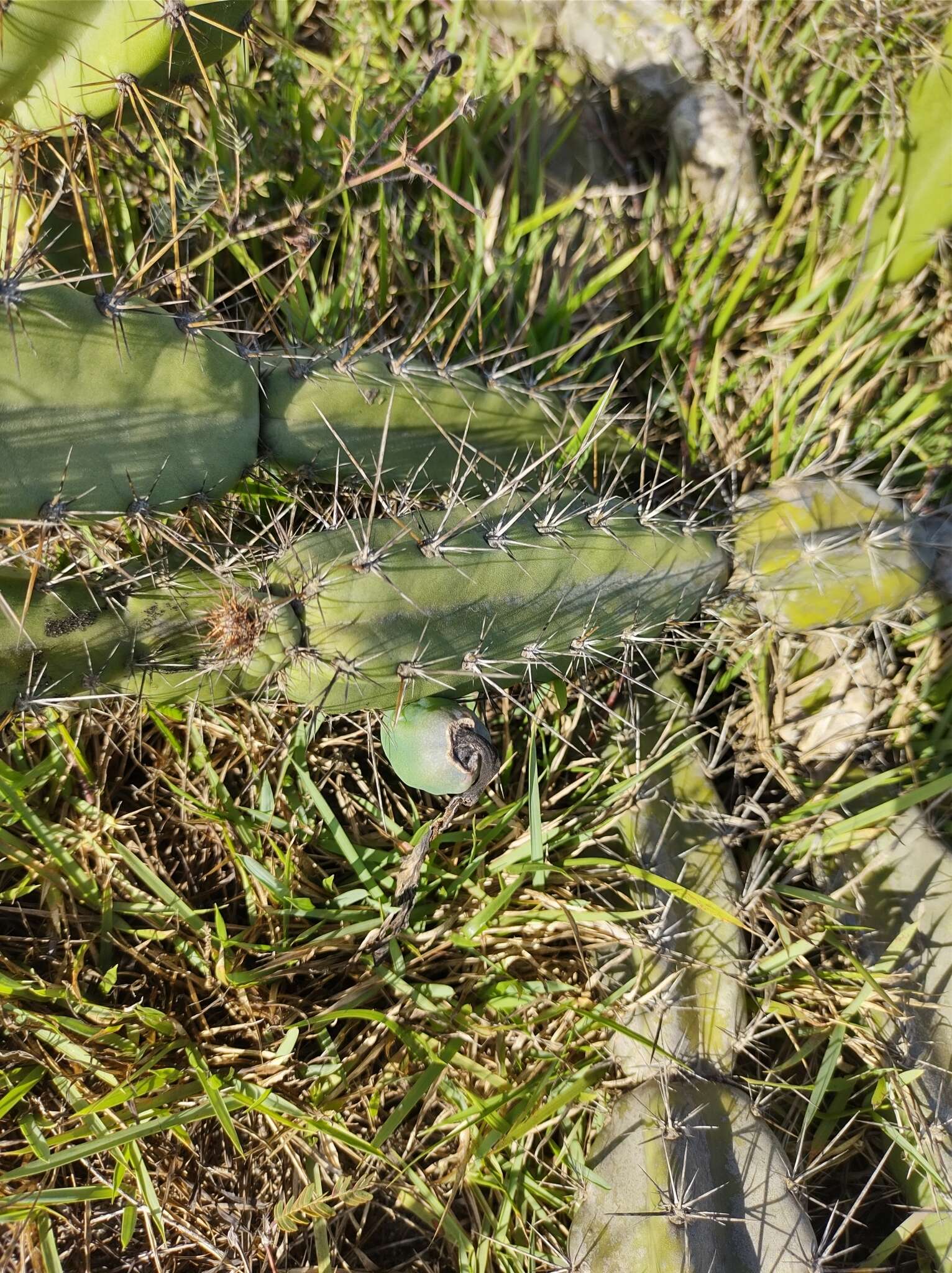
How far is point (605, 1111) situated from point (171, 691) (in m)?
1.28

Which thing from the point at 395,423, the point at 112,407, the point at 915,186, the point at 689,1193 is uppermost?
the point at 915,186

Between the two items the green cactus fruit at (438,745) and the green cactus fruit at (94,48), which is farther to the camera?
the green cactus fruit at (438,745)

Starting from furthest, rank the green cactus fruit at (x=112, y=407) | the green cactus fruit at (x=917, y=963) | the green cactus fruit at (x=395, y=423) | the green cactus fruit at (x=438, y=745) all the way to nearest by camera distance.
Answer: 1. the green cactus fruit at (x=917, y=963)
2. the green cactus fruit at (x=395, y=423)
3. the green cactus fruit at (x=438, y=745)
4. the green cactus fruit at (x=112, y=407)

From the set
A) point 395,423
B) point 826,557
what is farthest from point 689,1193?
point 395,423

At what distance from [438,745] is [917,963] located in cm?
130

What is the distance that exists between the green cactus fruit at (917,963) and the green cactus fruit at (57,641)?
1.67m

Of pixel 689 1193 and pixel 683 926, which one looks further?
pixel 683 926

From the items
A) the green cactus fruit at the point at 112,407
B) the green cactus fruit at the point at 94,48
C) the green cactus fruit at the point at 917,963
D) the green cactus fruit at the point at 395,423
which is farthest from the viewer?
the green cactus fruit at the point at 917,963

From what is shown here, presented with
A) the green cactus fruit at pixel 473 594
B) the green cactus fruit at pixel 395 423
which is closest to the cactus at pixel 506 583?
the green cactus fruit at pixel 473 594

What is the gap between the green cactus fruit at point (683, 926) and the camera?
71.1 inches

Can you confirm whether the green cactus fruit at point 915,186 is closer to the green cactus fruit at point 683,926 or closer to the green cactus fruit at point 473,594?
the green cactus fruit at point 473,594

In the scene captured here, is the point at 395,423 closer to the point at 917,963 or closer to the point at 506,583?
the point at 506,583

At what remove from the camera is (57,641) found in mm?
1438

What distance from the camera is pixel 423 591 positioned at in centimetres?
145
